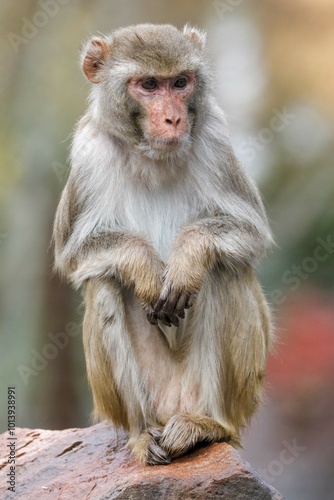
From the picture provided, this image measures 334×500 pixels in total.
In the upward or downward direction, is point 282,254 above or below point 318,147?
below

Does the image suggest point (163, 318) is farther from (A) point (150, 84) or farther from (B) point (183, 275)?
(A) point (150, 84)

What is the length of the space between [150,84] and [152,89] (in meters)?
0.05

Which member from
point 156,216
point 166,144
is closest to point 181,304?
point 156,216

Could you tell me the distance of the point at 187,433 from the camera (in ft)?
25.0

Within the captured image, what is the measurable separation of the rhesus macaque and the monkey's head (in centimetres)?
1

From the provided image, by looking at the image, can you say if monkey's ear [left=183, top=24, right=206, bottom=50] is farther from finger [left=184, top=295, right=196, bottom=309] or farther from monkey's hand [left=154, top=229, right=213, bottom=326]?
finger [left=184, top=295, right=196, bottom=309]

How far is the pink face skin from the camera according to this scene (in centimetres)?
768

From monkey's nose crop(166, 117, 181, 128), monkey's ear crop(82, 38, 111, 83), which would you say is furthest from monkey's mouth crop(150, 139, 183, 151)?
monkey's ear crop(82, 38, 111, 83)

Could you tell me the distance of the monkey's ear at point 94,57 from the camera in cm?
838

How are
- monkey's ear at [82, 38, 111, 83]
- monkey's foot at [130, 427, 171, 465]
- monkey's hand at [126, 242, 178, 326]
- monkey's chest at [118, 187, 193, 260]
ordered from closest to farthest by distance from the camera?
monkey's foot at [130, 427, 171, 465], monkey's hand at [126, 242, 178, 326], monkey's ear at [82, 38, 111, 83], monkey's chest at [118, 187, 193, 260]

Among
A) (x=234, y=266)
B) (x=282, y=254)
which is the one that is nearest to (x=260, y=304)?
(x=234, y=266)

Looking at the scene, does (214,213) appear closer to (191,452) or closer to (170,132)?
(170,132)

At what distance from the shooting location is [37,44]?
1462 centimetres

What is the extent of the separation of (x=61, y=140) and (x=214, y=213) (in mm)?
6287
